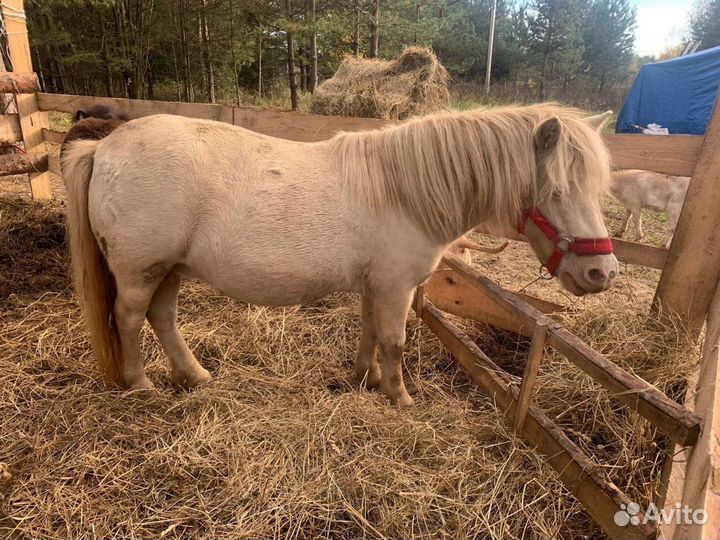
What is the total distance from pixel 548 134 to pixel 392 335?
132 cm

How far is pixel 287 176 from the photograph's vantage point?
2.02 meters

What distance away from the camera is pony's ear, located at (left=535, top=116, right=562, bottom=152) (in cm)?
181

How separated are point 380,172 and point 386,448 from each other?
143 centimetres

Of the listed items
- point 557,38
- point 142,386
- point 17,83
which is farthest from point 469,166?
point 557,38

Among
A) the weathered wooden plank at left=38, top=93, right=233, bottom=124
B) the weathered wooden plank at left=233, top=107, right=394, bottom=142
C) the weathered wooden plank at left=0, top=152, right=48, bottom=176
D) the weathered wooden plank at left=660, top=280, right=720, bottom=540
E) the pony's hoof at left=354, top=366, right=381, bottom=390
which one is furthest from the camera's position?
the weathered wooden plank at left=0, top=152, right=48, bottom=176

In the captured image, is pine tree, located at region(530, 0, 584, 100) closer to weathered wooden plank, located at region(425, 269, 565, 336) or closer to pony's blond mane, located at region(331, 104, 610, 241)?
weathered wooden plank, located at region(425, 269, 565, 336)

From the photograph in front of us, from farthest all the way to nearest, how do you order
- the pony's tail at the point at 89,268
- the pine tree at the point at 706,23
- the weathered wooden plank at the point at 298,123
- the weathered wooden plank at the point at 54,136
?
the pine tree at the point at 706,23
the weathered wooden plank at the point at 54,136
the weathered wooden plank at the point at 298,123
the pony's tail at the point at 89,268

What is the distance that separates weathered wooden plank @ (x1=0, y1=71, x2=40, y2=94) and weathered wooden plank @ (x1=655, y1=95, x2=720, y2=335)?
607 cm

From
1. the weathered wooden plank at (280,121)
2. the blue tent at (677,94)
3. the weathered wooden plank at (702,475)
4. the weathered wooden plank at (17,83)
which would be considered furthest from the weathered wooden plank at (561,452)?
the blue tent at (677,94)

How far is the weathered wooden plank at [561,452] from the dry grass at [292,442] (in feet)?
0.31

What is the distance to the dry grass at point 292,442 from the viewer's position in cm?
174

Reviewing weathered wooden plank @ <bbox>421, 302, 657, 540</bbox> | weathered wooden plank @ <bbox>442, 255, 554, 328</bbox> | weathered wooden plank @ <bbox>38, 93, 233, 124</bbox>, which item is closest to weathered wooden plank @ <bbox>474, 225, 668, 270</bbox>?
weathered wooden plank @ <bbox>442, 255, 554, 328</bbox>

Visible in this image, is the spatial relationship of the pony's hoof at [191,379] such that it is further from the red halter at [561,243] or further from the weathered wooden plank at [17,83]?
the weathered wooden plank at [17,83]

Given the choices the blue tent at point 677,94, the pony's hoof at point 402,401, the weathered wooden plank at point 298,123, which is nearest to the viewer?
the pony's hoof at point 402,401
